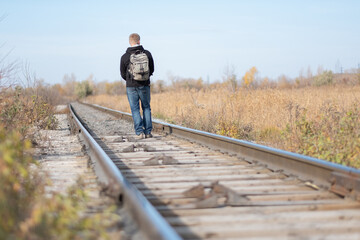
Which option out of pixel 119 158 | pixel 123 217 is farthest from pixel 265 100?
pixel 123 217

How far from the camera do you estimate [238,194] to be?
4098 millimetres

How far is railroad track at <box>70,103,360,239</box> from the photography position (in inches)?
125

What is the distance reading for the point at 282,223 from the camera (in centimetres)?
338

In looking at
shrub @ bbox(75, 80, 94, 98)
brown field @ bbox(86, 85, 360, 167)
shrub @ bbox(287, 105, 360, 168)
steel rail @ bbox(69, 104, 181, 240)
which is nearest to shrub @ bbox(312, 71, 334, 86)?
brown field @ bbox(86, 85, 360, 167)

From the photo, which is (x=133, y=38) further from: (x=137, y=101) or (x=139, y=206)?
(x=139, y=206)

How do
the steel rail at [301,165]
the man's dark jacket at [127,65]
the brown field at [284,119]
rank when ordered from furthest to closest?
the man's dark jacket at [127,65]
the brown field at [284,119]
the steel rail at [301,165]

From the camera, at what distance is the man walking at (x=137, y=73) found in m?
9.30

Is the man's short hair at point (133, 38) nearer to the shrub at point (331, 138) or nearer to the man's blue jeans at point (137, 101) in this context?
the man's blue jeans at point (137, 101)

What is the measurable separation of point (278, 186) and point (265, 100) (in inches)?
342

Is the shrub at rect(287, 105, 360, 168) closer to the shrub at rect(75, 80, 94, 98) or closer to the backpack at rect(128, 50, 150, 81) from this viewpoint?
the backpack at rect(128, 50, 150, 81)

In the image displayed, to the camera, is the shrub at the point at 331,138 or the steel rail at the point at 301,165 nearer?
the steel rail at the point at 301,165

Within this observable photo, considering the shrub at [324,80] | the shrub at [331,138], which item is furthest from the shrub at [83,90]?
the shrub at [331,138]

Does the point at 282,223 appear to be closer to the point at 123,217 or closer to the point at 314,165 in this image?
the point at 123,217

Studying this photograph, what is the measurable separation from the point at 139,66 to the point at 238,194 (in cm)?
563
